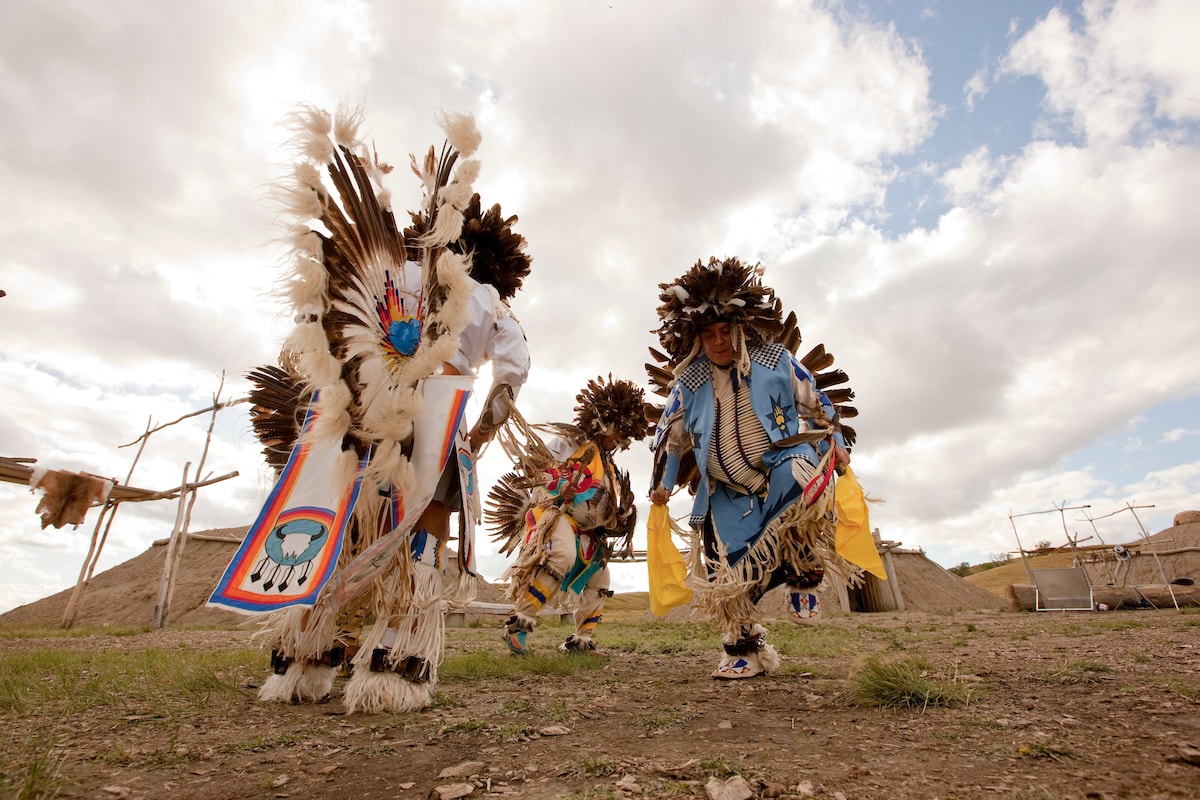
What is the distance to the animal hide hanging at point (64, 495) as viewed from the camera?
3.29 m

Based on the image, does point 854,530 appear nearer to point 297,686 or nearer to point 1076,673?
point 1076,673

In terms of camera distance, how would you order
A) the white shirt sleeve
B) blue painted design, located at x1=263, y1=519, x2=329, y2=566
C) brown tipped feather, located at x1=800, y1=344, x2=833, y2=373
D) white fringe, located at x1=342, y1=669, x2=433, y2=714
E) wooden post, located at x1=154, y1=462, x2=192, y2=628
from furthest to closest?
wooden post, located at x1=154, y1=462, x2=192, y2=628 < brown tipped feather, located at x1=800, y1=344, x2=833, y2=373 < the white shirt sleeve < white fringe, located at x1=342, y1=669, x2=433, y2=714 < blue painted design, located at x1=263, y1=519, x2=329, y2=566

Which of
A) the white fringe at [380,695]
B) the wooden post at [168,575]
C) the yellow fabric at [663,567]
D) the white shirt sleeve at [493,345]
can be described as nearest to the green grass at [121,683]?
Result: the white fringe at [380,695]

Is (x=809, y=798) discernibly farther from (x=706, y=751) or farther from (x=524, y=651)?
(x=524, y=651)

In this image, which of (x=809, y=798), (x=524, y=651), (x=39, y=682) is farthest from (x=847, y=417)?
(x=39, y=682)

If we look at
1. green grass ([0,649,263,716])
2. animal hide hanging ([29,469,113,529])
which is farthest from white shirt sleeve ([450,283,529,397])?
animal hide hanging ([29,469,113,529])

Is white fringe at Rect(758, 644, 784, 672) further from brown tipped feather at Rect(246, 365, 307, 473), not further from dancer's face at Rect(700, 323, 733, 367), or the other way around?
brown tipped feather at Rect(246, 365, 307, 473)

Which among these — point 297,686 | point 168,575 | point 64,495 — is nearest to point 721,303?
point 297,686

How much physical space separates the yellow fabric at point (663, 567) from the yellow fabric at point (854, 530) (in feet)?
3.23

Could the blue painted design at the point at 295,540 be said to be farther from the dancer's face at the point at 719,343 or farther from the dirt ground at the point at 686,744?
the dancer's face at the point at 719,343

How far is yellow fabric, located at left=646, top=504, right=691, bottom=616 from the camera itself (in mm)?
3879

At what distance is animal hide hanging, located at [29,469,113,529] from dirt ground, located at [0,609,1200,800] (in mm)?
1379

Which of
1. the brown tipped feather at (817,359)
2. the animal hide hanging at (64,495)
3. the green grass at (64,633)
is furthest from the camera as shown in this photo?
the green grass at (64,633)

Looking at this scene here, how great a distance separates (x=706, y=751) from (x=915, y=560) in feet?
59.2
